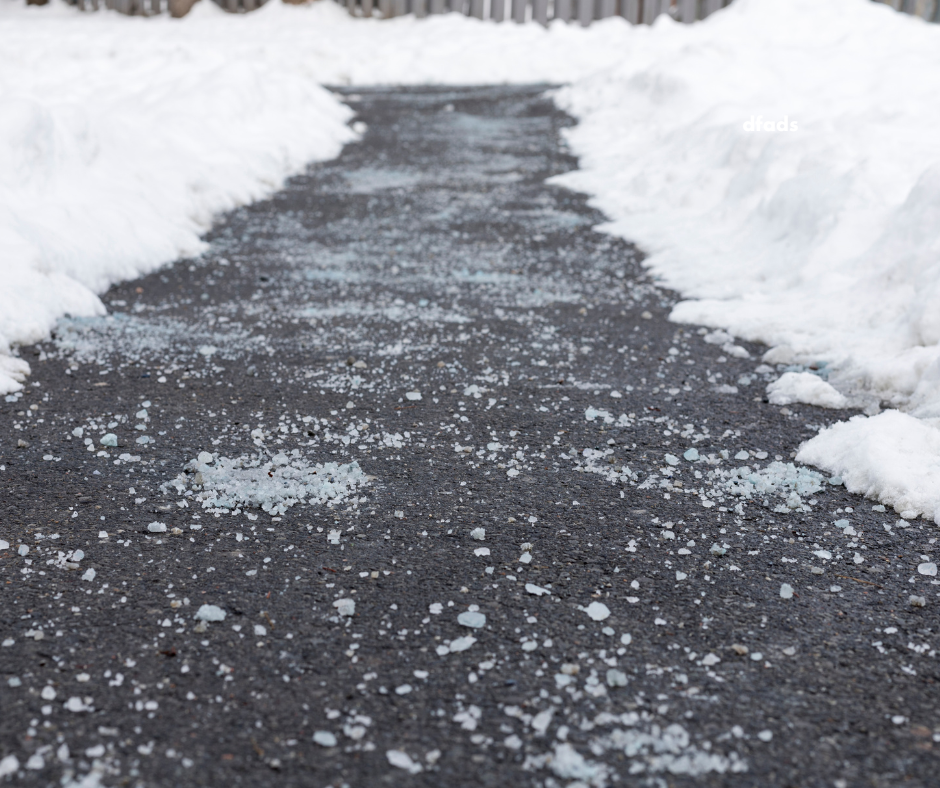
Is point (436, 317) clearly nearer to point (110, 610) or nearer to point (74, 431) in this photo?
point (74, 431)

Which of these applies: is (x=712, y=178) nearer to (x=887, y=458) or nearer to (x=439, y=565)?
(x=887, y=458)

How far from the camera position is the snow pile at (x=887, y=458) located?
307 cm

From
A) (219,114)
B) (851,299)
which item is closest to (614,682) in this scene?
(851,299)

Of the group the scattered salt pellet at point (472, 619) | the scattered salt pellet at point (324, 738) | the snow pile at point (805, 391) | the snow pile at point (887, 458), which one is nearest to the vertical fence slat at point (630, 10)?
the snow pile at point (805, 391)

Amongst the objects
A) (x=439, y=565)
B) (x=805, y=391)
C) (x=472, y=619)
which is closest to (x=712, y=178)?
(x=805, y=391)

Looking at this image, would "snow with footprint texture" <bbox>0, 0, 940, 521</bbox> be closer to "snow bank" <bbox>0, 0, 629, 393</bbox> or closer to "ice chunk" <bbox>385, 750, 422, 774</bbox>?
"snow bank" <bbox>0, 0, 629, 393</bbox>

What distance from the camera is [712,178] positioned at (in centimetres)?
737

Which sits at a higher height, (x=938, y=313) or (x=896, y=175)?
(x=896, y=175)

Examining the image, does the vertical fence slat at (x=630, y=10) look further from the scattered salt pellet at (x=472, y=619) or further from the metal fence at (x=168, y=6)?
the scattered salt pellet at (x=472, y=619)

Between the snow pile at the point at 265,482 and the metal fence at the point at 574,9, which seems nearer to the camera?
the snow pile at the point at 265,482

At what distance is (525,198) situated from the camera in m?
8.08

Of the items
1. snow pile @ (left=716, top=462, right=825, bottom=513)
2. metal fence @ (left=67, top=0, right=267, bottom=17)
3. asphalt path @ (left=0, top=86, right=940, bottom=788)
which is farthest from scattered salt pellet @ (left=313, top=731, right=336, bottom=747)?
metal fence @ (left=67, top=0, right=267, bottom=17)

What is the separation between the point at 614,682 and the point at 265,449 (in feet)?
5.96

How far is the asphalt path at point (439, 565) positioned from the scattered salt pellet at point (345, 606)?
Answer: 1 cm
